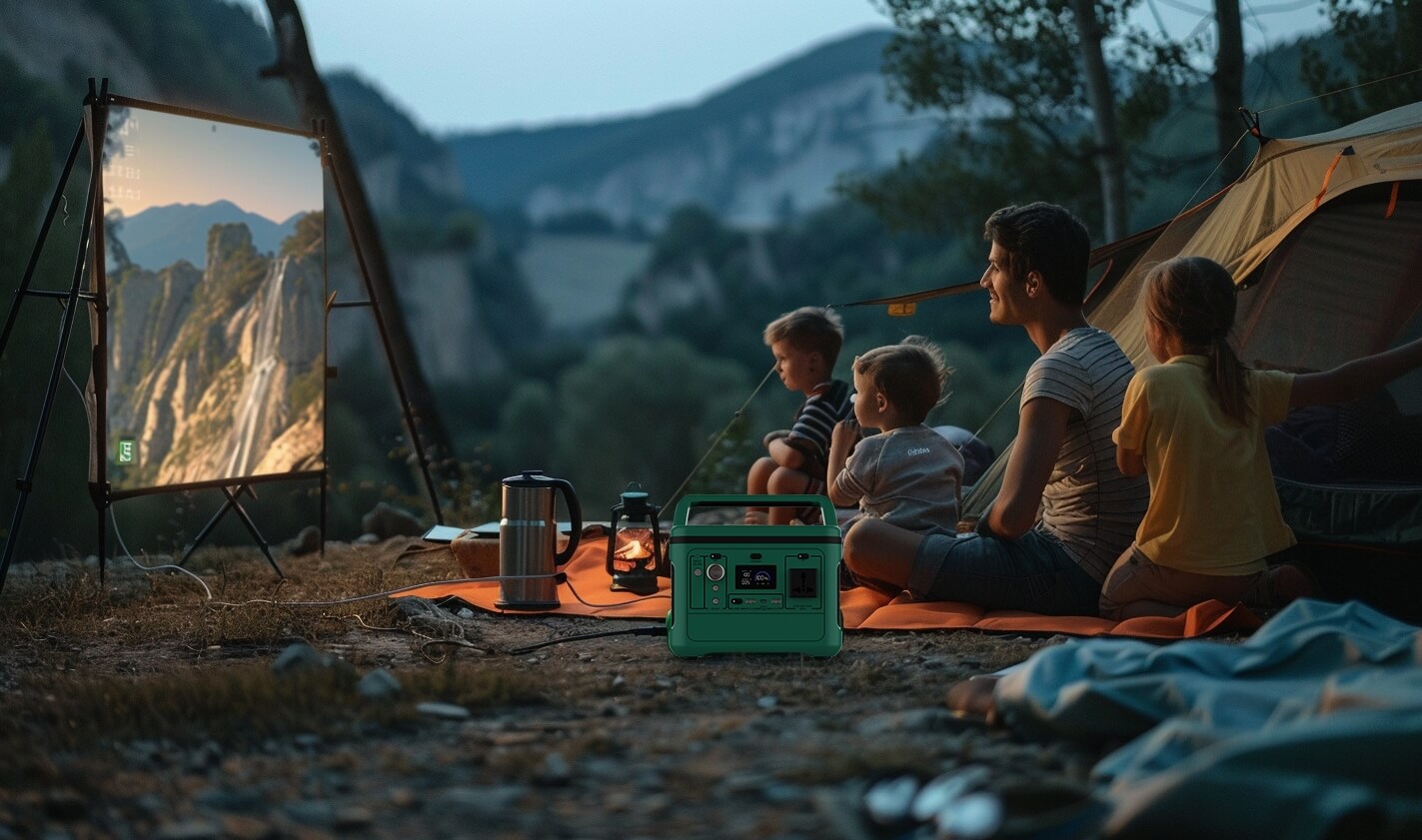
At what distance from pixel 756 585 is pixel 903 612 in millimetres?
697

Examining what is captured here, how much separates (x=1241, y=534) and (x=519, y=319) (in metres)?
21.2

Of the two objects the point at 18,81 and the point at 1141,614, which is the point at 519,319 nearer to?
the point at 18,81

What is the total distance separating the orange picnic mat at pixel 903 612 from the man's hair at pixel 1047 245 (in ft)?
2.92

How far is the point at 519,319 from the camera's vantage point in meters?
24.1

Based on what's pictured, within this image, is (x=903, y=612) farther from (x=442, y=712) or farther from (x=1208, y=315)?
(x=442, y=712)

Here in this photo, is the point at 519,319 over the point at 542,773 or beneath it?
over

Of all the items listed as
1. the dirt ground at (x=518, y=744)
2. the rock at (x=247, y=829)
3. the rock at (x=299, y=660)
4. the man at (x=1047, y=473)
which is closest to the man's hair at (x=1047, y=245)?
the man at (x=1047, y=473)

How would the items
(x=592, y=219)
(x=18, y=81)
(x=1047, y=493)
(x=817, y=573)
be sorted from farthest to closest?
(x=592, y=219) → (x=18, y=81) → (x=1047, y=493) → (x=817, y=573)

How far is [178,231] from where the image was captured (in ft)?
16.9

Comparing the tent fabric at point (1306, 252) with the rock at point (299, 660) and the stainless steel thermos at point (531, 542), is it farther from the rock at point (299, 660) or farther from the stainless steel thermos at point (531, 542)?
the rock at point (299, 660)

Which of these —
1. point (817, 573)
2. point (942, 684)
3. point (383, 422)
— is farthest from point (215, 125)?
point (383, 422)

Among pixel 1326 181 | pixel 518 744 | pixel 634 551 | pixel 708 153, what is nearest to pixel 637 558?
pixel 634 551

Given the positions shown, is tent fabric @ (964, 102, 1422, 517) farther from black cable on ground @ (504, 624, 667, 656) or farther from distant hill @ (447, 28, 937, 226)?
distant hill @ (447, 28, 937, 226)

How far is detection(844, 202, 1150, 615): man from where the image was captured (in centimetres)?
364
